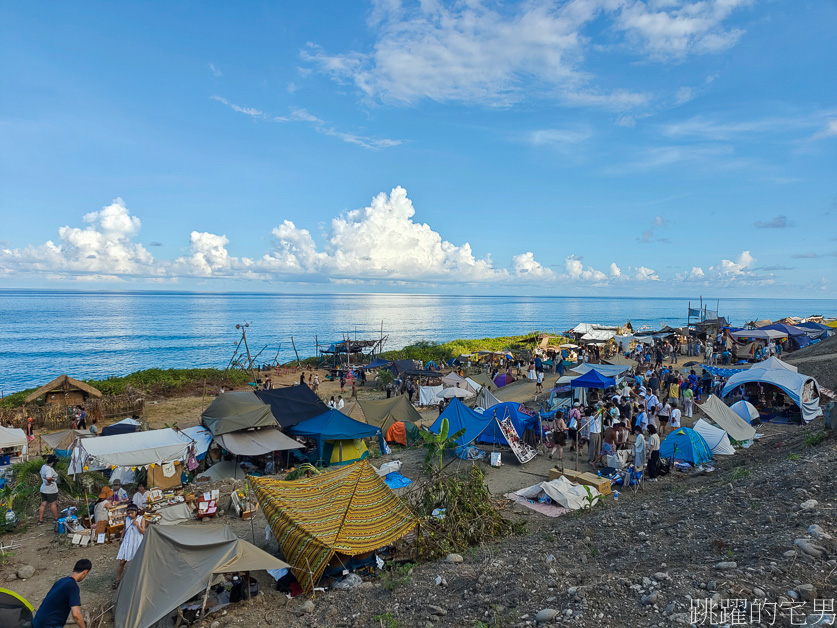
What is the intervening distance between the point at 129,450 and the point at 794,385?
843 inches

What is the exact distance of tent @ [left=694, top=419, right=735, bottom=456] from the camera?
13.8m

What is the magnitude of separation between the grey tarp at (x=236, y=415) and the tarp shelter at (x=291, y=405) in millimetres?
737

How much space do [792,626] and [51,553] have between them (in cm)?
1199

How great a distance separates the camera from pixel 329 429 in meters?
15.6

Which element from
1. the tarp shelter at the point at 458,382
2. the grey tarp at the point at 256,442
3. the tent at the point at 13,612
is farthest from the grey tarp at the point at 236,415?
the tarp shelter at the point at 458,382

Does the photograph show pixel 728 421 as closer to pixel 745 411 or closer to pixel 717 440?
pixel 717 440

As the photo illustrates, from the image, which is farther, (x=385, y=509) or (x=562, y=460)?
(x=562, y=460)

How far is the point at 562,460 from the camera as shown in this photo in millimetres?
14750

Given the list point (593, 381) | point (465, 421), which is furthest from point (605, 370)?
point (465, 421)

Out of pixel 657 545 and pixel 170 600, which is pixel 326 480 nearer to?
pixel 170 600

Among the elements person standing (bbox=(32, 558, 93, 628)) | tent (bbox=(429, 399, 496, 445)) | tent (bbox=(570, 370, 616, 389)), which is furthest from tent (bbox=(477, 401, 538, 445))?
person standing (bbox=(32, 558, 93, 628))

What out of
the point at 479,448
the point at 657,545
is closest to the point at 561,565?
the point at 657,545

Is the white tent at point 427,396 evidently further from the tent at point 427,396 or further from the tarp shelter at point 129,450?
the tarp shelter at point 129,450

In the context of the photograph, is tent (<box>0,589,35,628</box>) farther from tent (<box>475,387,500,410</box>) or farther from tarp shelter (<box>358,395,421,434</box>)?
tent (<box>475,387,500,410</box>)
